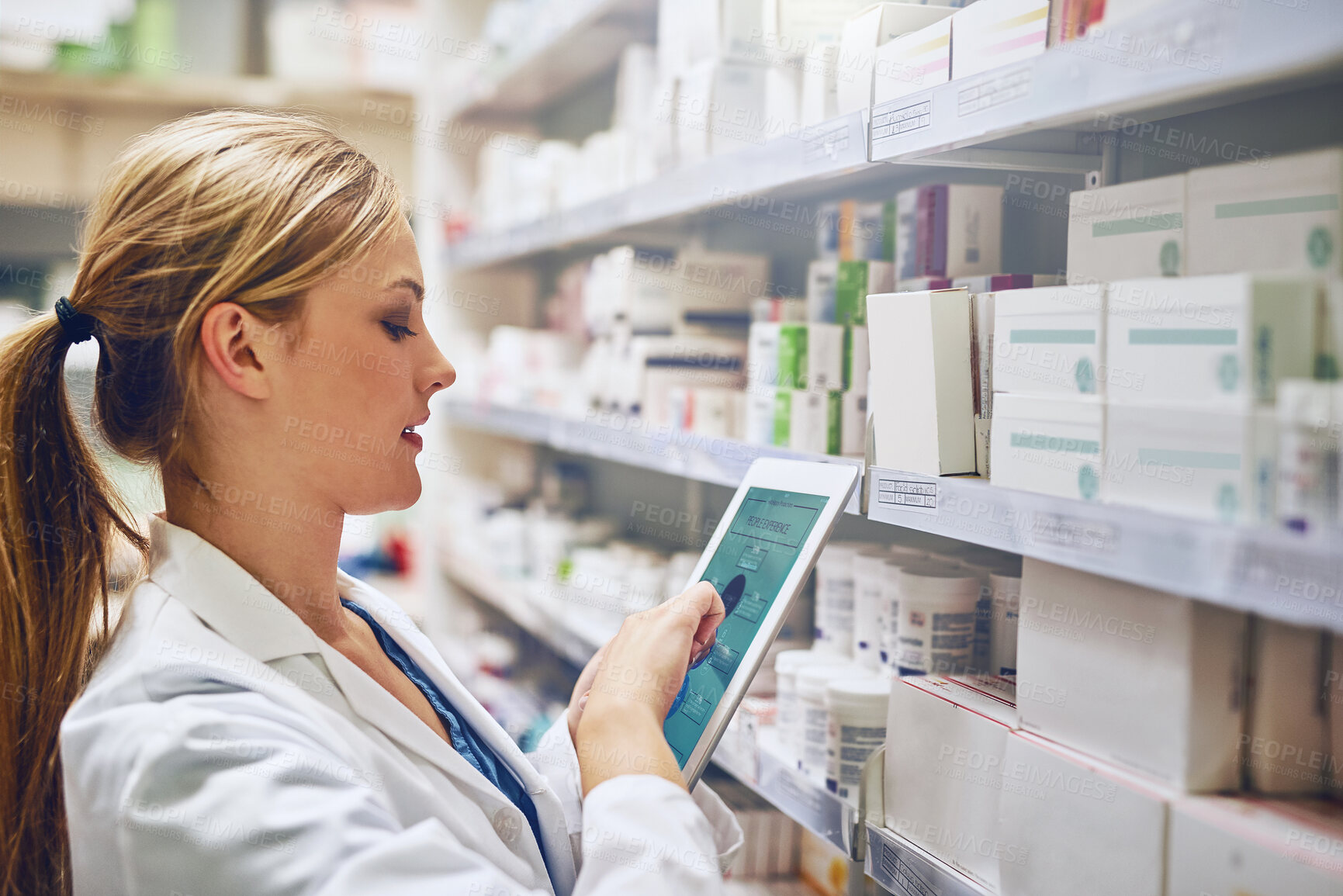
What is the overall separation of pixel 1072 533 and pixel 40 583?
1028 millimetres

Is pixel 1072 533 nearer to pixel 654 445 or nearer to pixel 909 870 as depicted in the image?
pixel 909 870

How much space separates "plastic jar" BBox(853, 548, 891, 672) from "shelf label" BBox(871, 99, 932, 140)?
537 mm

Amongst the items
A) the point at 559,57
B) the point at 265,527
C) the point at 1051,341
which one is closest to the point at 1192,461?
the point at 1051,341

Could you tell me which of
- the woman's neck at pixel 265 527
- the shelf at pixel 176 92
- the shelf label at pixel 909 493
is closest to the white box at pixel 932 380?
the shelf label at pixel 909 493

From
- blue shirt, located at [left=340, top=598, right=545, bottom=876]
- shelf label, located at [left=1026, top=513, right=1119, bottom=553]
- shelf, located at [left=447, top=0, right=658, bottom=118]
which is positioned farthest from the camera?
shelf, located at [left=447, top=0, right=658, bottom=118]

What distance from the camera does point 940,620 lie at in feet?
4.03

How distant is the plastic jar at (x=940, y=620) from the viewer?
122 cm

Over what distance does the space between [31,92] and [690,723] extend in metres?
3.32

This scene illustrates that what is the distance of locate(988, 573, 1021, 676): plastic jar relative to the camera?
3.92ft

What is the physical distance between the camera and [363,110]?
11.6 ft

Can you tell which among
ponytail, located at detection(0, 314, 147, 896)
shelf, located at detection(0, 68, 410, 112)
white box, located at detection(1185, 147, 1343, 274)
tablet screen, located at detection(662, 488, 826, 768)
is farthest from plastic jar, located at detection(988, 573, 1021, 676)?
shelf, located at detection(0, 68, 410, 112)

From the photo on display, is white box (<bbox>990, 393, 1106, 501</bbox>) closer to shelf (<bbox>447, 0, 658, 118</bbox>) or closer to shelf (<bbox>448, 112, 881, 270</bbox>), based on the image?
shelf (<bbox>448, 112, 881, 270</bbox>)

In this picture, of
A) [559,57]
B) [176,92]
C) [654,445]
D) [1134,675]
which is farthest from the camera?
[176,92]

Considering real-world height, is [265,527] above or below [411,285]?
below
